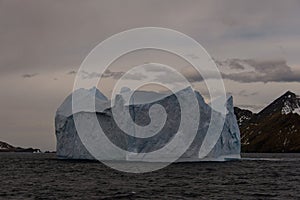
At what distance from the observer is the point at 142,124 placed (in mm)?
61719

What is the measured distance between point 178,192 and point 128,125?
104 feet

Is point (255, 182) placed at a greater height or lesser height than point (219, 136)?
lesser

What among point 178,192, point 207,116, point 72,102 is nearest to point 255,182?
point 178,192

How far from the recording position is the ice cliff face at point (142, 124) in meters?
60.1

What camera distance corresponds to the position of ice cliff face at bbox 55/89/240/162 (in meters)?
60.1

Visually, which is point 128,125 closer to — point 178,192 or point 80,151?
point 80,151

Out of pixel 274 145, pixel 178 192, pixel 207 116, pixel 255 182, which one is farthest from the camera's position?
pixel 274 145

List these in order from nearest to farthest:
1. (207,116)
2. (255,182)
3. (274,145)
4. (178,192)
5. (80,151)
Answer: (178,192)
(255,182)
(207,116)
(80,151)
(274,145)

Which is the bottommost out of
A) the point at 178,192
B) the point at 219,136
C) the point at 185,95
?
the point at 178,192

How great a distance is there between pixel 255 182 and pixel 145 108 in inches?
1004

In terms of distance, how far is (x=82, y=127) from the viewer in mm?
63531

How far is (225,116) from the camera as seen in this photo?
6312cm

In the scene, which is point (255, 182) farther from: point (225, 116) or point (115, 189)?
point (225, 116)

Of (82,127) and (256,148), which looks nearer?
(82,127)
